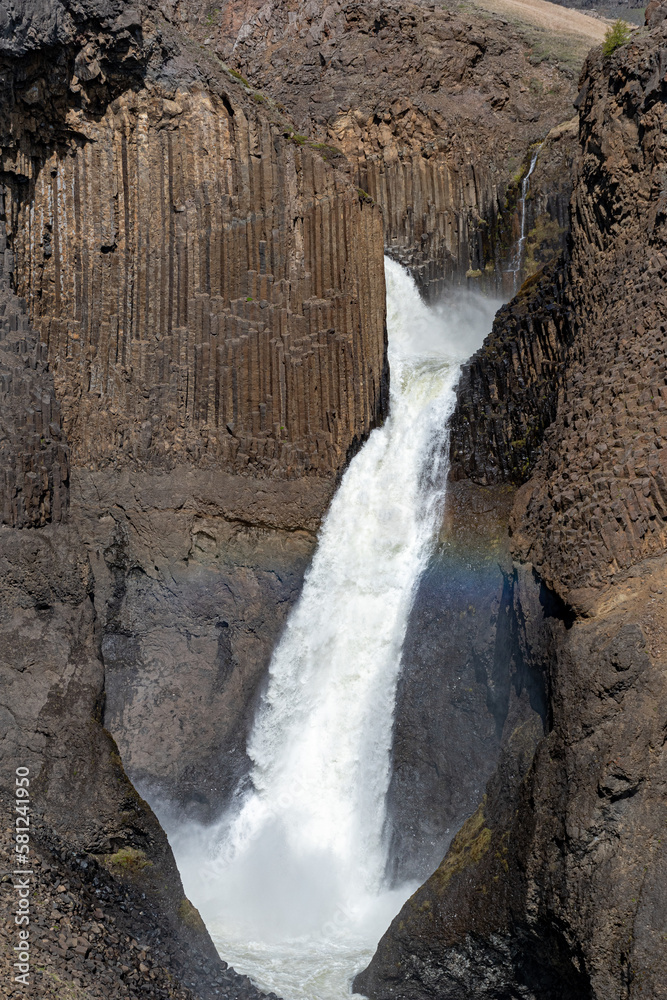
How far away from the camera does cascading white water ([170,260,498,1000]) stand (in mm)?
11945

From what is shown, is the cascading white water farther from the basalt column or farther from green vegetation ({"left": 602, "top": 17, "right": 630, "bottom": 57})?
green vegetation ({"left": 602, "top": 17, "right": 630, "bottom": 57})

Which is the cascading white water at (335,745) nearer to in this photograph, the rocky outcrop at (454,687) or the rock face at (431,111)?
the rocky outcrop at (454,687)

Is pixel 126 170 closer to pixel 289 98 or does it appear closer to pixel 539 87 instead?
pixel 289 98

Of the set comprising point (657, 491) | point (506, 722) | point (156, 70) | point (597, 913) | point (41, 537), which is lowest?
point (597, 913)

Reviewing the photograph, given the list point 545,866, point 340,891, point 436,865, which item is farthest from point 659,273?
point 340,891

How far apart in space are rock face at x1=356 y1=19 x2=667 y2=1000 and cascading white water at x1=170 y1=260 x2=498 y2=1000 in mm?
1632

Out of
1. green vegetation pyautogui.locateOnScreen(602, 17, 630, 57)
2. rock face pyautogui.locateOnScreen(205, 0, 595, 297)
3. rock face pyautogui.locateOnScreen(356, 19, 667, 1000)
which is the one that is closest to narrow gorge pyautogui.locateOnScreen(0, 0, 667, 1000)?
rock face pyautogui.locateOnScreen(356, 19, 667, 1000)

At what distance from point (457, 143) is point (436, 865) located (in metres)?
15.1

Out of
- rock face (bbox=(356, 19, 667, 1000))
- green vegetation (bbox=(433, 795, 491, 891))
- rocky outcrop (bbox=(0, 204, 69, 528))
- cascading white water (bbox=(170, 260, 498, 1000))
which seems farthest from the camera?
rocky outcrop (bbox=(0, 204, 69, 528))

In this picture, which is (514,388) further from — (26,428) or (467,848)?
(26,428)

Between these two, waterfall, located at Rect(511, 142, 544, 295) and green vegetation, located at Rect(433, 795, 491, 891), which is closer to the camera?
green vegetation, located at Rect(433, 795, 491, 891)

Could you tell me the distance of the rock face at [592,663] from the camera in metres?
8.38

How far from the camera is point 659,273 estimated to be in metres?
10.7

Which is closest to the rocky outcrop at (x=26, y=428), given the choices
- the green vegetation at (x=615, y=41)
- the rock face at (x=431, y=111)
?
the rock face at (x=431, y=111)
